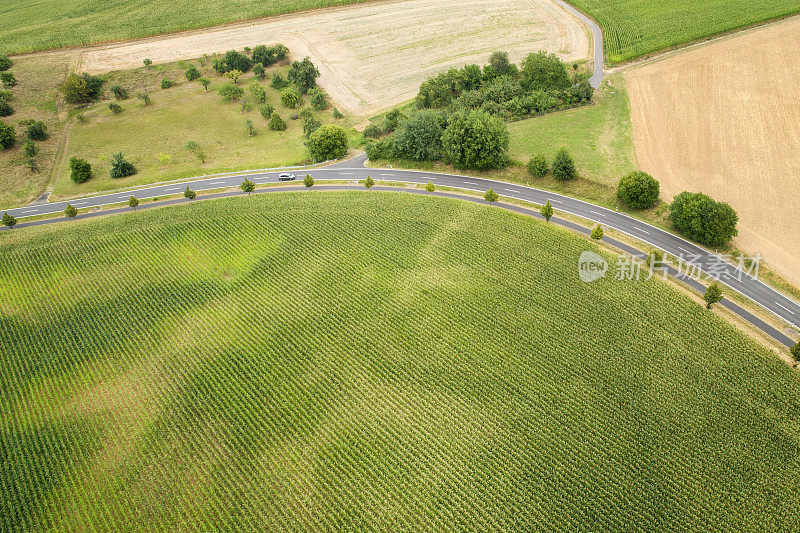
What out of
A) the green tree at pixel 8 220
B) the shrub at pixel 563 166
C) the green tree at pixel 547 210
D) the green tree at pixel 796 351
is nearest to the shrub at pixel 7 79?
the green tree at pixel 8 220

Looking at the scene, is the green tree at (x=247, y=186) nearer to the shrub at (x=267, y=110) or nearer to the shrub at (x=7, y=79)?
the shrub at (x=267, y=110)

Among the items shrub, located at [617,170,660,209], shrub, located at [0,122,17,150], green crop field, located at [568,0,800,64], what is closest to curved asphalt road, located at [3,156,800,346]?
shrub, located at [617,170,660,209]

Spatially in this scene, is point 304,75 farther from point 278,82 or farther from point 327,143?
point 327,143

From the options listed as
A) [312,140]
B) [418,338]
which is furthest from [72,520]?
[312,140]

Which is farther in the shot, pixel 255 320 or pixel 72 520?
pixel 255 320

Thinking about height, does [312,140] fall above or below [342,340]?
above

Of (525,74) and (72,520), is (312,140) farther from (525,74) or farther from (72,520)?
(72,520)

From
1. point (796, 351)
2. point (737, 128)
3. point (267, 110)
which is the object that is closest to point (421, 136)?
point (267, 110)
